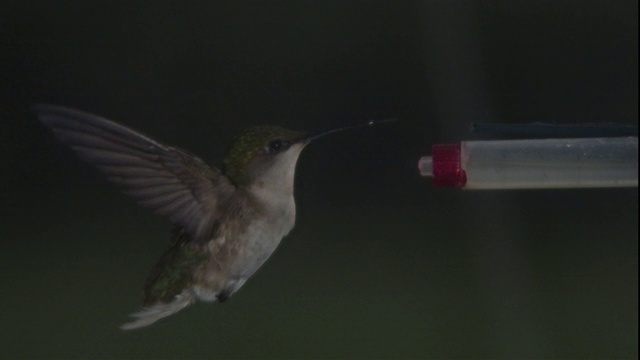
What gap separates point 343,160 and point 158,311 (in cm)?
280

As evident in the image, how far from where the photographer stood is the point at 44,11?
4.49 metres

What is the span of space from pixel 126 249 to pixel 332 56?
1240 millimetres

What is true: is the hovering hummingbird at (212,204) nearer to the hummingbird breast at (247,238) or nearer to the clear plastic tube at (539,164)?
the hummingbird breast at (247,238)

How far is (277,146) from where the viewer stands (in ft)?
4.89

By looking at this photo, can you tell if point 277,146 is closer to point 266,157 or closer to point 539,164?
point 266,157

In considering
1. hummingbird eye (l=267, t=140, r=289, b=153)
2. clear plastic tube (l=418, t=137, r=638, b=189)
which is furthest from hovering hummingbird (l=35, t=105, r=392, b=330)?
clear plastic tube (l=418, t=137, r=638, b=189)

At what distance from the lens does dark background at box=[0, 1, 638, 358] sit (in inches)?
159

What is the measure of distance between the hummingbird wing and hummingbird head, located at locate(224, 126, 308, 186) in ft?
0.13

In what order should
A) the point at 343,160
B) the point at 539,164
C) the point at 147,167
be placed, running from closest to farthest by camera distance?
the point at 539,164 → the point at 147,167 → the point at 343,160

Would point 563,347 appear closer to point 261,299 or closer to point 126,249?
point 261,299

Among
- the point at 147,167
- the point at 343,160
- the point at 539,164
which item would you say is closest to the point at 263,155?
the point at 147,167

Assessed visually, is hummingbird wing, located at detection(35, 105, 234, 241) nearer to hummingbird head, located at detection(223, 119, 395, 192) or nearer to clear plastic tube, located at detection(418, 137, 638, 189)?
hummingbird head, located at detection(223, 119, 395, 192)

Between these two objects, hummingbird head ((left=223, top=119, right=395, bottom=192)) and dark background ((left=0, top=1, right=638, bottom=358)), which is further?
dark background ((left=0, top=1, right=638, bottom=358))

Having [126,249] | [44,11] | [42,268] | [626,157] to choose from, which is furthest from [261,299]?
[626,157]
